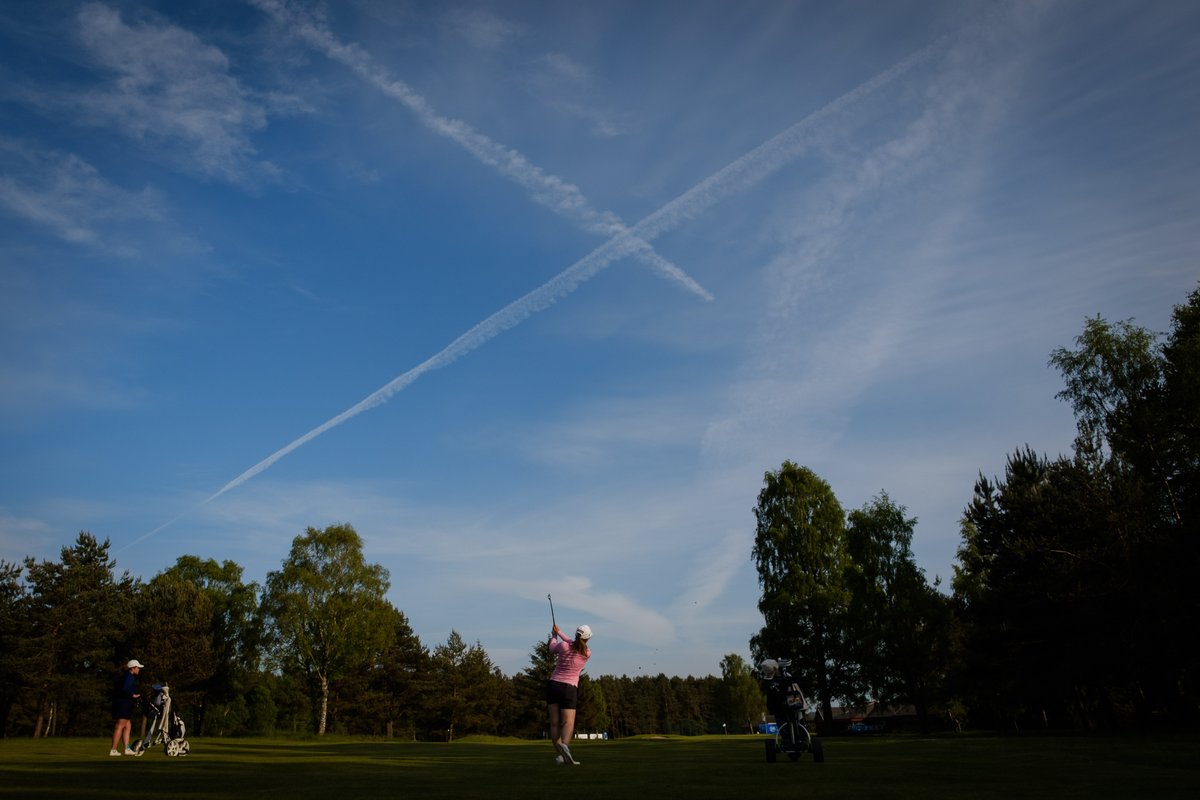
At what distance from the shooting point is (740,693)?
125312 mm

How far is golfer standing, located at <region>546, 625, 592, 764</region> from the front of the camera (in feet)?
47.0

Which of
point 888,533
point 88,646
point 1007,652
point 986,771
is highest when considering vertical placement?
point 888,533

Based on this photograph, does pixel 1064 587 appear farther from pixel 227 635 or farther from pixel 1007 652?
pixel 227 635

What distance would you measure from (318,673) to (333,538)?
37.6 feet

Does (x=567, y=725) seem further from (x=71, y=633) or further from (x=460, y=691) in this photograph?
(x=460, y=691)

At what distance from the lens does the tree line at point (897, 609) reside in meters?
33.7

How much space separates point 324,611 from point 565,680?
5614cm

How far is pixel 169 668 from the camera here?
189 feet

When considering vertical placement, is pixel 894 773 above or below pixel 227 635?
below

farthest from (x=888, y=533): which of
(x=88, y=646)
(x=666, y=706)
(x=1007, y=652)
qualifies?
(x=666, y=706)

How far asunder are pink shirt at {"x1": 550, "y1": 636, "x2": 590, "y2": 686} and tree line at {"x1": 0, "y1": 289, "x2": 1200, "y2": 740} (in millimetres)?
28026

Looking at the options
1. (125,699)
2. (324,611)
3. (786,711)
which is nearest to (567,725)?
(786,711)

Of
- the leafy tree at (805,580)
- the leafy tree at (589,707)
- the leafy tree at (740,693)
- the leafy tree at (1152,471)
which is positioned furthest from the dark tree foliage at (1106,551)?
the leafy tree at (740,693)

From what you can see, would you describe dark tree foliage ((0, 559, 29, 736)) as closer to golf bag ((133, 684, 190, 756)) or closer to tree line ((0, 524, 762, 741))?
tree line ((0, 524, 762, 741))
